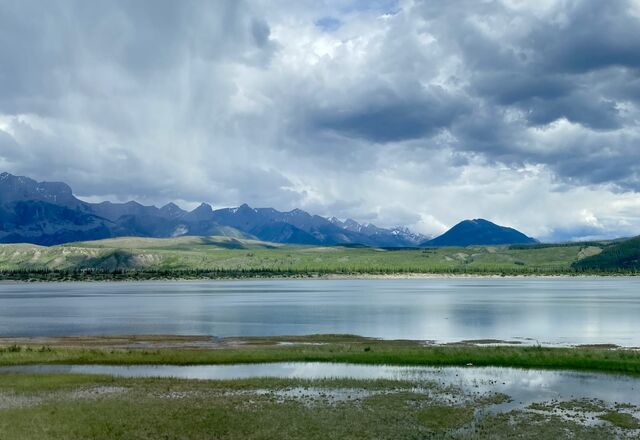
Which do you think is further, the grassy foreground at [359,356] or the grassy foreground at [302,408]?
the grassy foreground at [359,356]

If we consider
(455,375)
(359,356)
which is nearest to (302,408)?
(455,375)

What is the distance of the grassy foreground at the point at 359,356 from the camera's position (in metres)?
67.3

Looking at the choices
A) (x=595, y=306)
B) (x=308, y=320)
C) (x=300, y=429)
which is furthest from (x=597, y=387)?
(x=595, y=306)

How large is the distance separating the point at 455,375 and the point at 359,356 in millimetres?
15134

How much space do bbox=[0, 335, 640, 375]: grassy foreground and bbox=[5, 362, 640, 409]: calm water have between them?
270 cm

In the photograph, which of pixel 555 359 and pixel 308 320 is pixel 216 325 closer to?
pixel 308 320

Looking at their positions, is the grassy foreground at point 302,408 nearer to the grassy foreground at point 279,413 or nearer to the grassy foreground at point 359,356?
the grassy foreground at point 279,413

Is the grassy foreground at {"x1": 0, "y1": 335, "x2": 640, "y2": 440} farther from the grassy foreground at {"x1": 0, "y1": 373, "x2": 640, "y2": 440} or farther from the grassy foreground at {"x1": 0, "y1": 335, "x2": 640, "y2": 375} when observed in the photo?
the grassy foreground at {"x1": 0, "y1": 335, "x2": 640, "y2": 375}

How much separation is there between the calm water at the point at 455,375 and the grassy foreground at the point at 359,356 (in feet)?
8.87

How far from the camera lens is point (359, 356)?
240ft

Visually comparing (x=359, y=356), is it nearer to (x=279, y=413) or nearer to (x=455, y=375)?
(x=455, y=375)

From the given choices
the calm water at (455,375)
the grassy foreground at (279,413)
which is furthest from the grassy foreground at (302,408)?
the calm water at (455,375)

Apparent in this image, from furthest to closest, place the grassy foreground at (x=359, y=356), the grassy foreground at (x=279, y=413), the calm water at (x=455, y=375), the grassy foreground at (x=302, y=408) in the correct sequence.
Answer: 1. the grassy foreground at (x=359, y=356)
2. the calm water at (x=455, y=375)
3. the grassy foreground at (x=302, y=408)
4. the grassy foreground at (x=279, y=413)

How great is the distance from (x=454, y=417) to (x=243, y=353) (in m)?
39.5
